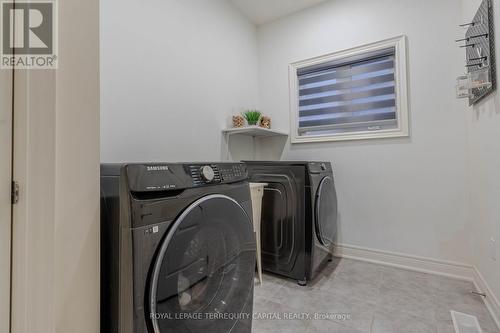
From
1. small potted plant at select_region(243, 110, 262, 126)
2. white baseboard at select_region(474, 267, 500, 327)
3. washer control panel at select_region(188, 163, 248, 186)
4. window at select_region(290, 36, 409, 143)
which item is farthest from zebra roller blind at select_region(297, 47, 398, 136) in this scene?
washer control panel at select_region(188, 163, 248, 186)

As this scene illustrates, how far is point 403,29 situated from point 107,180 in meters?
2.58

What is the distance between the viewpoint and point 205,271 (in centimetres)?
92

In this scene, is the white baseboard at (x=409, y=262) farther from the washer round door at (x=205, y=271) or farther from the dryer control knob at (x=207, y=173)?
the dryer control knob at (x=207, y=173)

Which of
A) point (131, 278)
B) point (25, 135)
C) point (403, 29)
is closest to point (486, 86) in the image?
point (403, 29)

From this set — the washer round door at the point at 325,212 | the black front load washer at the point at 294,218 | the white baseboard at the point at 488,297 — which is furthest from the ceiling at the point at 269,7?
the white baseboard at the point at 488,297

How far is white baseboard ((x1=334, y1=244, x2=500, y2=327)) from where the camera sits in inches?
65.9

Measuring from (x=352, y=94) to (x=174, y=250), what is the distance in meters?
2.28

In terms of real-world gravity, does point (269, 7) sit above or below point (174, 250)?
above

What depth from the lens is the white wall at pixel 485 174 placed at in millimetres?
1321

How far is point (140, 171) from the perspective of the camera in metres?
0.76

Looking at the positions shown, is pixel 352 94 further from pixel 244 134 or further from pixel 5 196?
pixel 5 196

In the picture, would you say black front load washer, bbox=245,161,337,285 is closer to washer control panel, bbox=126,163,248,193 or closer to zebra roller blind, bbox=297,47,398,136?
zebra roller blind, bbox=297,47,398,136

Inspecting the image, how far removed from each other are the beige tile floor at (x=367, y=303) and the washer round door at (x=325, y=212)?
0.33 m

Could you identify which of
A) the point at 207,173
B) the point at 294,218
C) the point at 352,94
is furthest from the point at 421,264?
the point at 207,173
